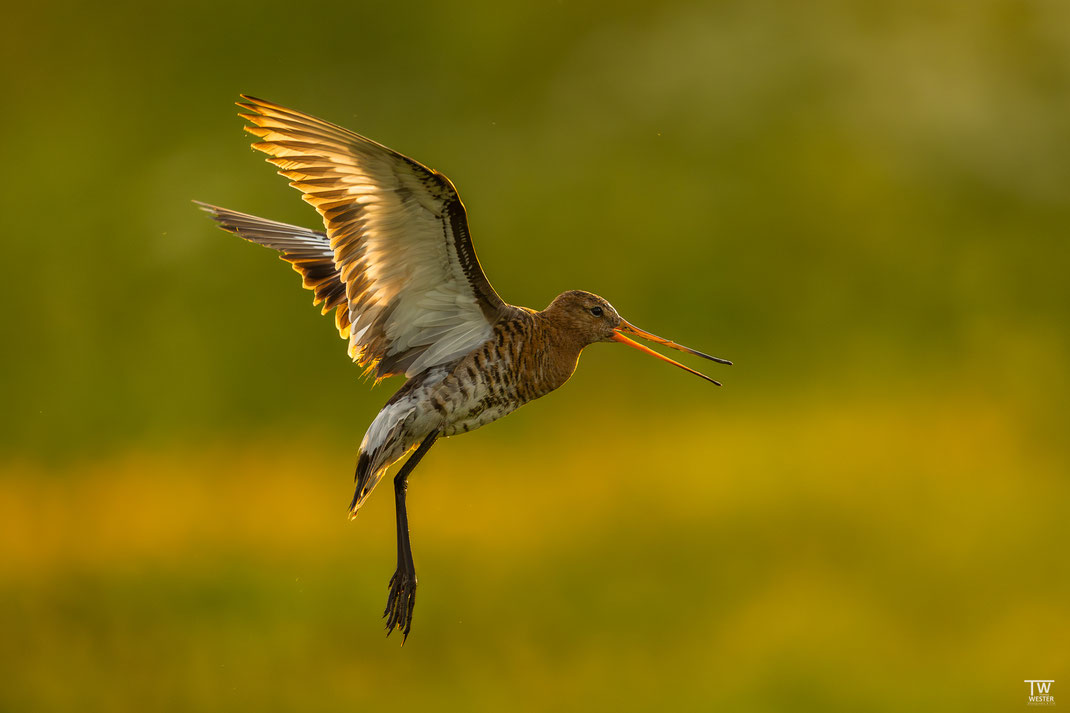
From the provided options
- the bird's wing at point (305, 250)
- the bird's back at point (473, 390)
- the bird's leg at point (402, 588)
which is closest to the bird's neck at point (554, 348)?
the bird's back at point (473, 390)

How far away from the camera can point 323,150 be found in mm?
4113

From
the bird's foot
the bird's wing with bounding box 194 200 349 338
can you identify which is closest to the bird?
the bird's foot

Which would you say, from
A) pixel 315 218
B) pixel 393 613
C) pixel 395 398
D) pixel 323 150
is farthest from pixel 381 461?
pixel 315 218

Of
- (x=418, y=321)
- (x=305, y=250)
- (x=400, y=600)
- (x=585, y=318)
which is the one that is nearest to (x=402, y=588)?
(x=400, y=600)

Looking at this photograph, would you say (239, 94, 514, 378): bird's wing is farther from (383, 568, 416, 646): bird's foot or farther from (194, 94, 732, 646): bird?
(383, 568, 416, 646): bird's foot

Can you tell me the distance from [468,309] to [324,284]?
0.79m

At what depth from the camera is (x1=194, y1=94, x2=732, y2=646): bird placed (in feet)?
13.7

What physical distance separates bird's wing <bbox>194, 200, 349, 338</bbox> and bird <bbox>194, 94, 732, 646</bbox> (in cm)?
25

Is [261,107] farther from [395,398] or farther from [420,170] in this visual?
[395,398]

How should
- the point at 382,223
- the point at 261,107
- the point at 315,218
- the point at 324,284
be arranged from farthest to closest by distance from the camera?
the point at 315,218
the point at 324,284
the point at 382,223
the point at 261,107

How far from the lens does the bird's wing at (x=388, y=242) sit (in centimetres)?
407

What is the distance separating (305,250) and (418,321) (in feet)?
3.07

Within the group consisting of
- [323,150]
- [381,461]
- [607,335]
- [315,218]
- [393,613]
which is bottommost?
[393,613]

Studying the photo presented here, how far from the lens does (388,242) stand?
434 cm
